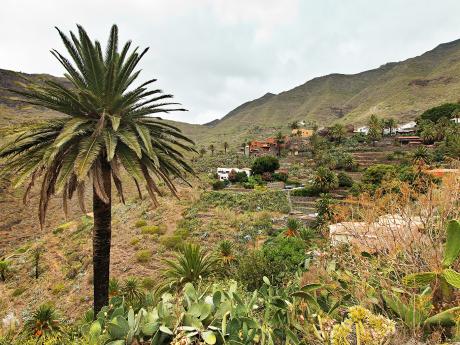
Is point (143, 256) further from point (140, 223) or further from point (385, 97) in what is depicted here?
point (385, 97)

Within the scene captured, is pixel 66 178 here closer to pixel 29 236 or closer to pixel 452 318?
pixel 452 318

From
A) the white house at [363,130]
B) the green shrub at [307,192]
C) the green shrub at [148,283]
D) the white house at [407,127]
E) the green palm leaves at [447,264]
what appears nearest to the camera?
the green palm leaves at [447,264]

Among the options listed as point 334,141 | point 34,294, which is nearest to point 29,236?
point 34,294

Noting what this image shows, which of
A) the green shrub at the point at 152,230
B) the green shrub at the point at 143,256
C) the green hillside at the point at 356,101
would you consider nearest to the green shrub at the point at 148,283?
the green shrub at the point at 143,256

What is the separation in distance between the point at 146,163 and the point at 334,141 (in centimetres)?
7363

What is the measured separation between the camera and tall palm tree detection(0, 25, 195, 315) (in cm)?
786

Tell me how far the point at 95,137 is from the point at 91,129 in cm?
59

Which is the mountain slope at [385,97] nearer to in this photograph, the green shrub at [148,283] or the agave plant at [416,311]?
the green shrub at [148,283]

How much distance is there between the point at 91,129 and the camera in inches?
331

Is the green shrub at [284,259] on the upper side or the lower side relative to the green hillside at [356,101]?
lower

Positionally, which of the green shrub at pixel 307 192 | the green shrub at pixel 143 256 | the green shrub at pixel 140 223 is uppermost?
the green shrub at pixel 140 223

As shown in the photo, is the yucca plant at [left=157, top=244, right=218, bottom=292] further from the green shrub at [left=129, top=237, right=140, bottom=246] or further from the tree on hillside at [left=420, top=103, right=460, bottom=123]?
the tree on hillside at [left=420, top=103, right=460, bottom=123]

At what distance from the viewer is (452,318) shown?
11.7 ft

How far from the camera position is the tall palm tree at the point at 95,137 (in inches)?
309
